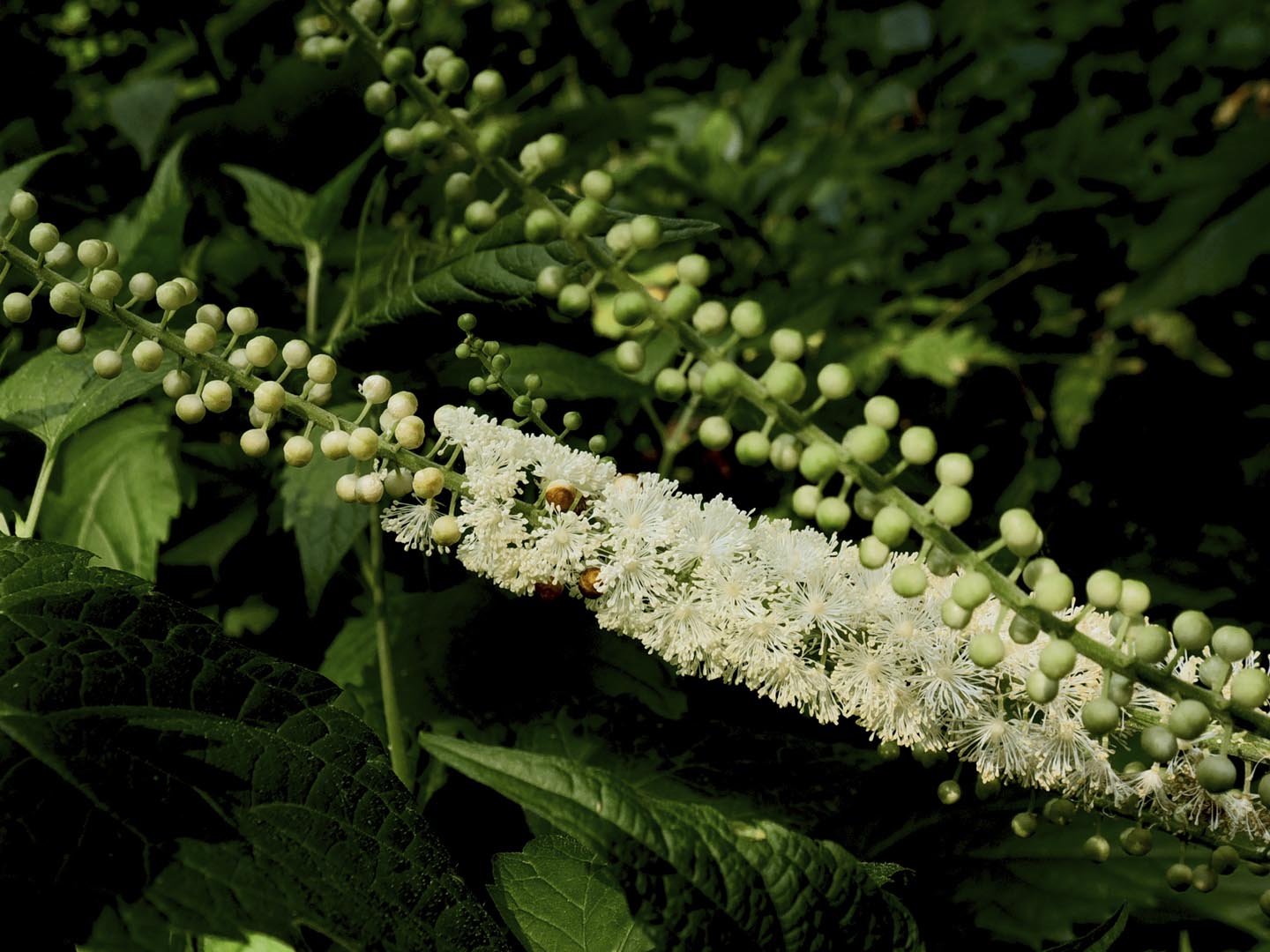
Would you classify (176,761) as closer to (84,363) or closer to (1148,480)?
(84,363)

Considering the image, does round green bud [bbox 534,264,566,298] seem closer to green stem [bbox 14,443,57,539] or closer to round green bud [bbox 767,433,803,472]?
round green bud [bbox 767,433,803,472]

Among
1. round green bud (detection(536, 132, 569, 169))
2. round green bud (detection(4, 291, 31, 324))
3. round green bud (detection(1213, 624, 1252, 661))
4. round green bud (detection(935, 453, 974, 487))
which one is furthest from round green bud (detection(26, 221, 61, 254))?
round green bud (detection(1213, 624, 1252, 661))

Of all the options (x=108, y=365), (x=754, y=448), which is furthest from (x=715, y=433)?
(x=108, y=365)

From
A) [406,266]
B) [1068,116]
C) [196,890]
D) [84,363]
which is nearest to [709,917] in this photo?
[196,890]

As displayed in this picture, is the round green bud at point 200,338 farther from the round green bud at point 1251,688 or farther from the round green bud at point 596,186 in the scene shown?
the round green bud at point 1251,688

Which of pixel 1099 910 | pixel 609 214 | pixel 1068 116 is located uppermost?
pixel 1068 116

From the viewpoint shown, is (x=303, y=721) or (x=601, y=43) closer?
(x=303, y=721)

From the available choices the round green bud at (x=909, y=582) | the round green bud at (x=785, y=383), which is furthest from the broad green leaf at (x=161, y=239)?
the round green bud at (x=909, y=582)
